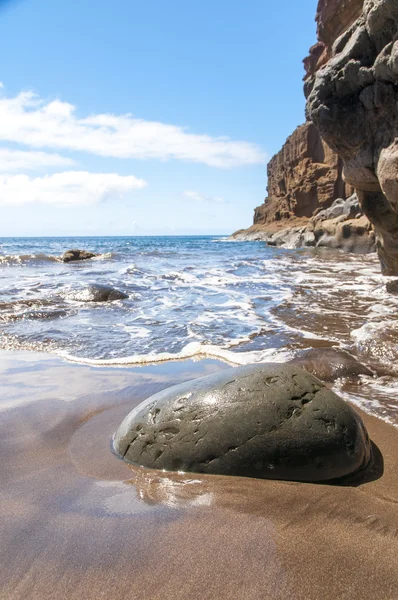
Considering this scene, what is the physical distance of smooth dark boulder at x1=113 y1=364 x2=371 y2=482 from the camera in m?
2.32

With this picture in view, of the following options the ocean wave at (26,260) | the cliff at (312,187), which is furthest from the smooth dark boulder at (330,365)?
the cliff at (312,187)

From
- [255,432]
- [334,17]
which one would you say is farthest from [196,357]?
[334,17]

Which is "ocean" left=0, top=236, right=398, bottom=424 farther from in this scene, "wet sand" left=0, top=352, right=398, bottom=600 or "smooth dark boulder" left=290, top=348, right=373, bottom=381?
"wet sand" left=0, top=352, right=398, bottom=600

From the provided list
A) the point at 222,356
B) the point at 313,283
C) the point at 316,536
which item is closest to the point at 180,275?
the point at 313,283

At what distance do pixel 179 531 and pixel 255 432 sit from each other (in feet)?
2.37

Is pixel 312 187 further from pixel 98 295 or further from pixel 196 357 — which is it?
pixel 196 357

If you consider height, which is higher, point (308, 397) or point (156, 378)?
point (308, 397)

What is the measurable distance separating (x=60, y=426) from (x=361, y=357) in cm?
348

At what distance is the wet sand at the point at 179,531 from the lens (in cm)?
154

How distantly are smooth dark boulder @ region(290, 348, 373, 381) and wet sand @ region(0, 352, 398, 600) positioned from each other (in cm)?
128

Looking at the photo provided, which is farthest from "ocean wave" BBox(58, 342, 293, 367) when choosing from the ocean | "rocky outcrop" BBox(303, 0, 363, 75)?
"rocky outcrop" BBox(303, 0, 363, 75)

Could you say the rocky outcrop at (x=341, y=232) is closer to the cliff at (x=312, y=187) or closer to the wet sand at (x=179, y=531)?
the cliff at (x=312, y=187)

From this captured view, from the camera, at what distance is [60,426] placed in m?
3.11

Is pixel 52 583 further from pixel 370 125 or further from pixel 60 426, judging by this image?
pixel 370 125
